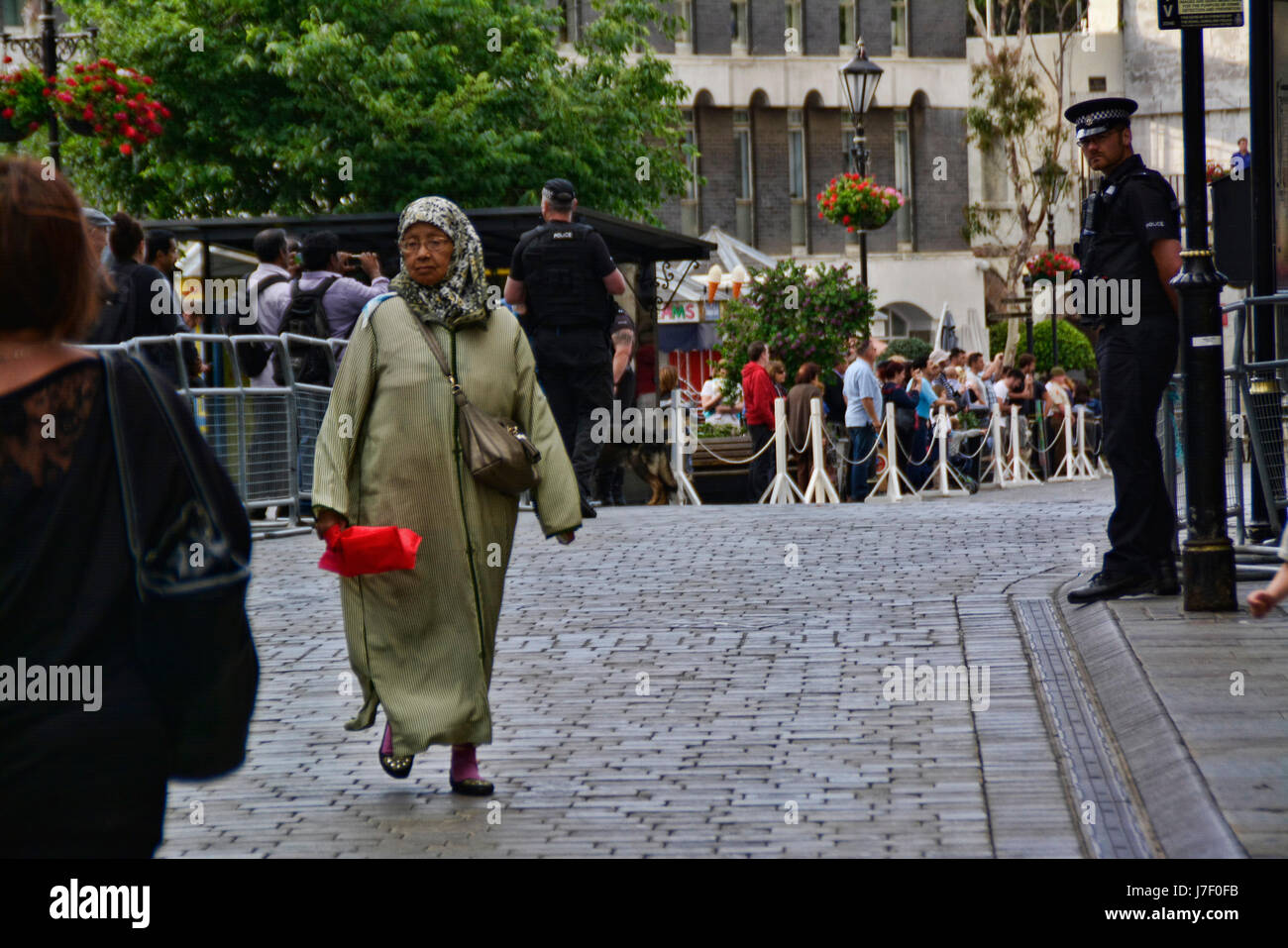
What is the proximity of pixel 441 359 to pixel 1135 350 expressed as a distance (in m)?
3.98

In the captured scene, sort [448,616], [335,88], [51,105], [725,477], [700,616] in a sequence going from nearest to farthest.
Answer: [448,616] → [700,616] → [51,105] → [725,477] → [335,88]

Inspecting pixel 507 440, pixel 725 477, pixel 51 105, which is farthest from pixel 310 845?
pixel 725 477

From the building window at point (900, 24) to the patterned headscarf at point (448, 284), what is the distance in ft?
140

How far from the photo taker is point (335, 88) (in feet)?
97.0

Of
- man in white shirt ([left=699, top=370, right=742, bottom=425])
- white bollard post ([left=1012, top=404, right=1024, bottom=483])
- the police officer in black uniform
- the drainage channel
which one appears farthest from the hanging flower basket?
the drainage channel

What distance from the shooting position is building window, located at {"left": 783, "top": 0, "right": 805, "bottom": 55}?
1766 inches

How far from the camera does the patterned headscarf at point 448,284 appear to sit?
580 centimetres

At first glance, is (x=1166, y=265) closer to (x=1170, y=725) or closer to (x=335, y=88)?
(x=1170, y=725)

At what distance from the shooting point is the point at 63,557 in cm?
276

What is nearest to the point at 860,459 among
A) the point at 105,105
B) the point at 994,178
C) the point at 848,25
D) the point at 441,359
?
the point at 105,105

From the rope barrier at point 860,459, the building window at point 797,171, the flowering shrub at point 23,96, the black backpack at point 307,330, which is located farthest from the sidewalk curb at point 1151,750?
the building window at point 797,171

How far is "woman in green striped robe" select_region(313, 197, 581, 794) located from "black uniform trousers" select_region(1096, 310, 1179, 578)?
357 centimetres

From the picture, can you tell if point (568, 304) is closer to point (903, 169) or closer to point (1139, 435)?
point (1139, 435)

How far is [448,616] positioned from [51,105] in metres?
11.7
